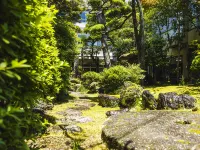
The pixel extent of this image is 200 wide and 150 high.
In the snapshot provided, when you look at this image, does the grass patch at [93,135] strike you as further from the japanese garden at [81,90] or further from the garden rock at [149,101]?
the garden rock at [149,101]

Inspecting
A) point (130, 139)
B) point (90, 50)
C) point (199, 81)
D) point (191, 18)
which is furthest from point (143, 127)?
point (90, 50)

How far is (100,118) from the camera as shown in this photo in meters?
9.63

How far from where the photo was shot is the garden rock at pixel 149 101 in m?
10.0

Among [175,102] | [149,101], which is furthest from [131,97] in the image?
[175,102]

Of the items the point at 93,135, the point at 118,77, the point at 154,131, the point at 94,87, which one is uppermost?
the point at 118,77

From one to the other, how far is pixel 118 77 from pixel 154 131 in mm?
11558

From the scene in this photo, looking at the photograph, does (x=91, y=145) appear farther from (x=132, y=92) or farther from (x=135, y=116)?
(x=132, y=92)

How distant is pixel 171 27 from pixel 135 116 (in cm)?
2234

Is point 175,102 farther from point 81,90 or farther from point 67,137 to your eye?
point 81,90

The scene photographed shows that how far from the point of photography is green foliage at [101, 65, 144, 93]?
17.4m

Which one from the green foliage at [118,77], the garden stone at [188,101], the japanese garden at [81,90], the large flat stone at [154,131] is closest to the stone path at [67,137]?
the japanese garden at [81,90]

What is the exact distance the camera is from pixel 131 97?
36.7 feet

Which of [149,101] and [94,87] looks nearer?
[149,101]

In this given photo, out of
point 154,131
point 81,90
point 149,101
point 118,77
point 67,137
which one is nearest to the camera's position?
point 154,131
